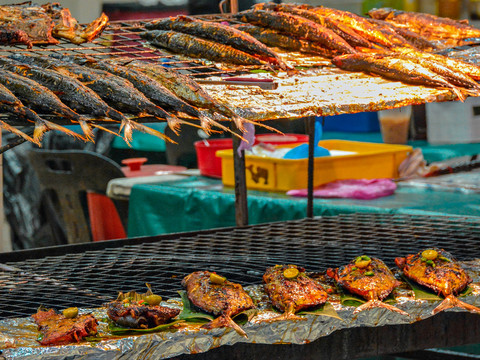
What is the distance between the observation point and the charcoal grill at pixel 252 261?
Result: 2732 mm

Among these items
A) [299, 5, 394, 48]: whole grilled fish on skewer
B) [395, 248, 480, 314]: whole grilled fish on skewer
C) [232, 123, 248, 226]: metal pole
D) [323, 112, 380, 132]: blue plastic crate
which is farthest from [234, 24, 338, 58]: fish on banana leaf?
[323, 112, 380, 132]: blue plastic crate

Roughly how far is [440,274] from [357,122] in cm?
536

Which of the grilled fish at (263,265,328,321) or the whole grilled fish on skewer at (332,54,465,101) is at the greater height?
the whole grilled fish on skewer at (332,54,465,101)

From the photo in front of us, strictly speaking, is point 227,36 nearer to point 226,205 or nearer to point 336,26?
point 336,26

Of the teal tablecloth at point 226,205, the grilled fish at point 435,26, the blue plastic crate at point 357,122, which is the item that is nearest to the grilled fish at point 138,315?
the teal tablecloth at point 226,205

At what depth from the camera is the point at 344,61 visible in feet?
11.1

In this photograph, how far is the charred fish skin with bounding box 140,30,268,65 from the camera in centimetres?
328

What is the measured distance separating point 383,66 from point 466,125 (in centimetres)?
384

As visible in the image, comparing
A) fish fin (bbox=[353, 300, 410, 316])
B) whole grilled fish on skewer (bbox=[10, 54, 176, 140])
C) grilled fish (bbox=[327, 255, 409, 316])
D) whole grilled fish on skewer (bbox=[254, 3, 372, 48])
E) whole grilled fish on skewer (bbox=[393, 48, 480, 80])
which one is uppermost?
whole grilled fish on skewer (bbox=[254, 3, 372, 48])

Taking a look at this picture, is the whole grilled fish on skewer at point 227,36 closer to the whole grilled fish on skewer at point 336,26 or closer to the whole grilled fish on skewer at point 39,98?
the whole grilled fish on skewer at point 336,26

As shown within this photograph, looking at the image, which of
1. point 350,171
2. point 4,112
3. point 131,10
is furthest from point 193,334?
point 131,10

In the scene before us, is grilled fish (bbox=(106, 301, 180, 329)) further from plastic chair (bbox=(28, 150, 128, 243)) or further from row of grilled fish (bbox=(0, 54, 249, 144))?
plastic chair (bbox=(28, 150, 128, 243))

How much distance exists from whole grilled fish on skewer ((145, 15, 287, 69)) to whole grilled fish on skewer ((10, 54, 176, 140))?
83 centimetres

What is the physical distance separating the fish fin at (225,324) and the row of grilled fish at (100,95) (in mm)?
676
